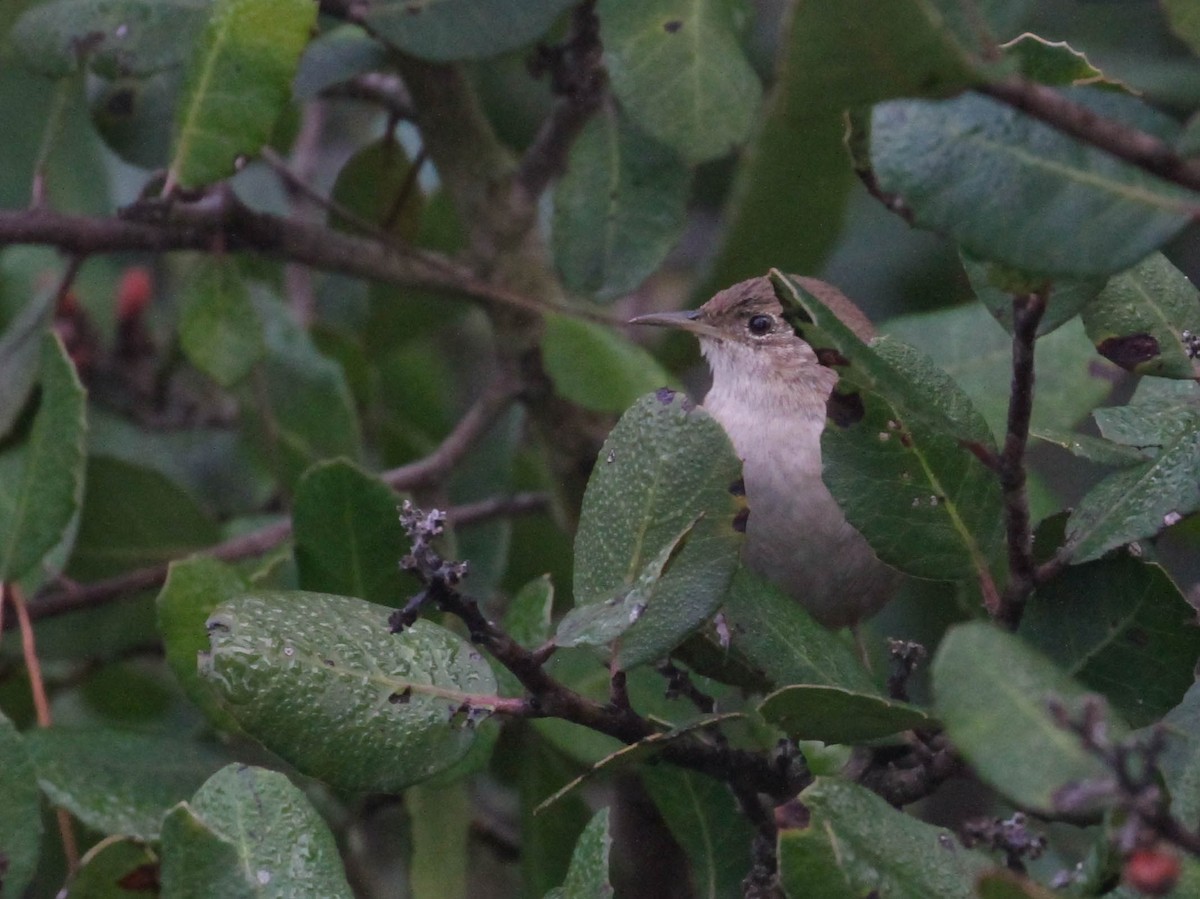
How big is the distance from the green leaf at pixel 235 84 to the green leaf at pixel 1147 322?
1.00 m

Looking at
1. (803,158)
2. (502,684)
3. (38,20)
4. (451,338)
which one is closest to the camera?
(502,684)

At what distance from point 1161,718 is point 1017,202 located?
0.59 m

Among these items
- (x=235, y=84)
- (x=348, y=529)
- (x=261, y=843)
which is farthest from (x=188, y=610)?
(x=235, y=84)

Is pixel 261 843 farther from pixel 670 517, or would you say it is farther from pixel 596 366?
pixel 596 366

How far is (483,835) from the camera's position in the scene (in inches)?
100

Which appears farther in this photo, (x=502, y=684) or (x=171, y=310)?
(x=171, y=310)

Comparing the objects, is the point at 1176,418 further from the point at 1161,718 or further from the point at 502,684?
the point at 502,684

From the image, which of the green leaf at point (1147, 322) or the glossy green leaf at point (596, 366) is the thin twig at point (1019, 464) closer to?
the green leaf at point (1147, 322)

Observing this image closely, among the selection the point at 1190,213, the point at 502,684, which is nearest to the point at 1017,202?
the point at 1190,213

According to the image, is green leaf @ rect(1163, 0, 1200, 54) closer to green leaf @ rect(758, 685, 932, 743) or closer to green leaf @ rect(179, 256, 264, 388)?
green leaf @ rect(758, 685, 932, 743)

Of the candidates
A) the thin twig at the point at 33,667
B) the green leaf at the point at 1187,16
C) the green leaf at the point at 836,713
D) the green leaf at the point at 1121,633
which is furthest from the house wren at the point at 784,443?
the green leaf at the point at 1187,16

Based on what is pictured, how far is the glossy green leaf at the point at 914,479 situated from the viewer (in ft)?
4.56

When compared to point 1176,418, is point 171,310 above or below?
below

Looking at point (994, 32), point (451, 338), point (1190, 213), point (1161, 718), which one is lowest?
point (451, 338)
